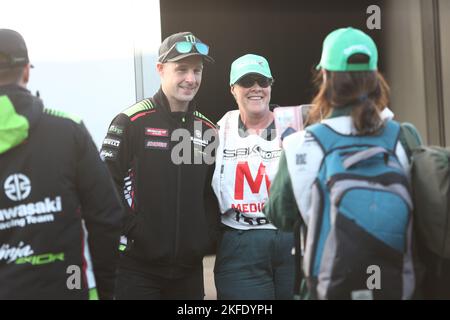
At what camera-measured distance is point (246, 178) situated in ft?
13.0

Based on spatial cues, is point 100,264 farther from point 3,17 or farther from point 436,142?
point 436,142

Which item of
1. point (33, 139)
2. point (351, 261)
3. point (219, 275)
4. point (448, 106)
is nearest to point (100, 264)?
point (33, 139)

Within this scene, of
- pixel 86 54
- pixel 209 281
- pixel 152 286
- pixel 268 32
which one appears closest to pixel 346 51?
pixel 152 286

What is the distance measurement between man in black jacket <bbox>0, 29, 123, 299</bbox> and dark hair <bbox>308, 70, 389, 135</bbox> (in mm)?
908

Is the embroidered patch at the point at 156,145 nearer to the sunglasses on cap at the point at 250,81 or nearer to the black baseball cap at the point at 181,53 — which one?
the black baseball cap at the point at 181,53

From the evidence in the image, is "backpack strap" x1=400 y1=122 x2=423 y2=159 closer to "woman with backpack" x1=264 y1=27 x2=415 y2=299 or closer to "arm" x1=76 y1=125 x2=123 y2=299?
"woman with backpack" x1=264 y1=27 x2=415 y2=299

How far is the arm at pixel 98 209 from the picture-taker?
8.91 feet

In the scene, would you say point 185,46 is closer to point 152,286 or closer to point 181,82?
point 181,82

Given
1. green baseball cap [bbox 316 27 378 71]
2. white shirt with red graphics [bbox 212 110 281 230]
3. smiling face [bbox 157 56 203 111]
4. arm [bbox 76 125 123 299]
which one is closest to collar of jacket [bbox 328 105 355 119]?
green baseball cap [bbox 316 27 378 71]

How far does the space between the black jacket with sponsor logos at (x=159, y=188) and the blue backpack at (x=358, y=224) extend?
117 cm

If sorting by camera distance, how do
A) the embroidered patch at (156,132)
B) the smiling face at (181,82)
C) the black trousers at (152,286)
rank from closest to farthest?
1. the black trousers at (152,286)
2. the embroidered patch at (156,132)
3. the smiling face at (181,82)

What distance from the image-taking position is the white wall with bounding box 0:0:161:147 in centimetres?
510

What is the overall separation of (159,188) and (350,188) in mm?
1370

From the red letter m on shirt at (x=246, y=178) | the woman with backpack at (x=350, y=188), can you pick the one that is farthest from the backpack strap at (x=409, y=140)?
the red letter m on shirt at (x=246, y=178)
